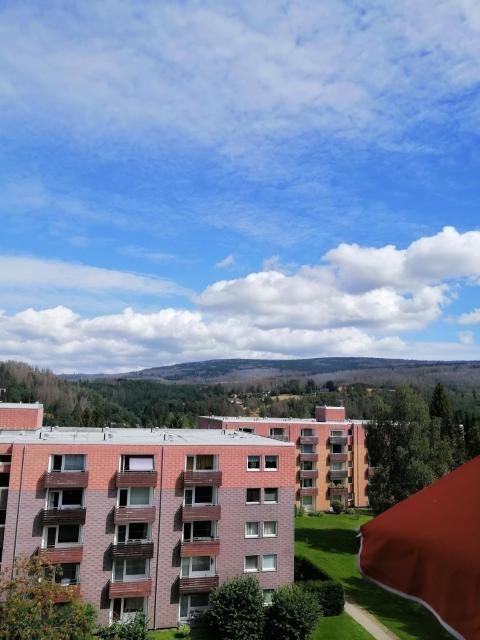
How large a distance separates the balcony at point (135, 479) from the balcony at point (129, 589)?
5930mm

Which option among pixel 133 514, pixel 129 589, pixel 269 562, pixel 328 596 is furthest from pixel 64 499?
pixel 328 596

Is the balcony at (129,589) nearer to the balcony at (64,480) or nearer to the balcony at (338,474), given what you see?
the balcony at (64,480)

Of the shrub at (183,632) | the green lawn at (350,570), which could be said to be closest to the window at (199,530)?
the shrub at (183,632)

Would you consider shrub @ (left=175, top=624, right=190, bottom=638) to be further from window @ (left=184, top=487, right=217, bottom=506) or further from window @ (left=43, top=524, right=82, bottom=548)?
window @ (left=43, top=524, right=82, bottom=548)

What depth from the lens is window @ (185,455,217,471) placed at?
3456 centimetres

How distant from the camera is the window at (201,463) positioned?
34.6 m

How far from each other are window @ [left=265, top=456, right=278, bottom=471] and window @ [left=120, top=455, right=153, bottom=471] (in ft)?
27.4

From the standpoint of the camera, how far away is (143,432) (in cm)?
4369

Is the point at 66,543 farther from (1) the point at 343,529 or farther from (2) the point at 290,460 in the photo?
(1) the point at 343,529

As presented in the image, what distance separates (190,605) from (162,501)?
7.14 metres

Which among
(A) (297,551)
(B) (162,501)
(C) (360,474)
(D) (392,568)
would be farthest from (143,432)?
(C) (360,474)

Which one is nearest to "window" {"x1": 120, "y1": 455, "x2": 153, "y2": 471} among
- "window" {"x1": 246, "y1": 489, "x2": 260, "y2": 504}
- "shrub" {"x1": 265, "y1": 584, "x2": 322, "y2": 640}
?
"window" {"x1": 246, "y1": 489, "x2": 260, "y2": 504}

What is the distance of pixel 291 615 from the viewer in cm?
3111

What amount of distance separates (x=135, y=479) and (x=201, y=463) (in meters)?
4.63
